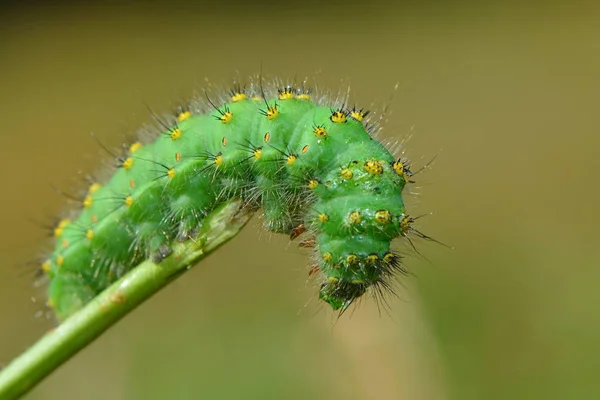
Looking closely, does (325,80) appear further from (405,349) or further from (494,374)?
(405,349)

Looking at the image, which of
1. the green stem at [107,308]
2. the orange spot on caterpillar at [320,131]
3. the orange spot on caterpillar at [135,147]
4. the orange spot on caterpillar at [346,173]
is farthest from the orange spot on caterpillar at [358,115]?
the orange spot on caterpillar at [135,147]

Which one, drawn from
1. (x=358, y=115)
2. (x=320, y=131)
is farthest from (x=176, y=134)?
(x=358, y=115)

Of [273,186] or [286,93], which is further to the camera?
[286,93]

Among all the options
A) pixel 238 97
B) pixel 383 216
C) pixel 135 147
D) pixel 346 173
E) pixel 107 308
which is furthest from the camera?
pixel 135 147

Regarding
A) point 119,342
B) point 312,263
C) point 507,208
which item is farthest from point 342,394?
point 507,208

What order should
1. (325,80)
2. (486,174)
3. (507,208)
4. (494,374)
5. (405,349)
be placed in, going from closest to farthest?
(405,349), (494,374), (507,208), (486,174), (325,80)

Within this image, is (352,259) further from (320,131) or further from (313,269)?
(320,131)
